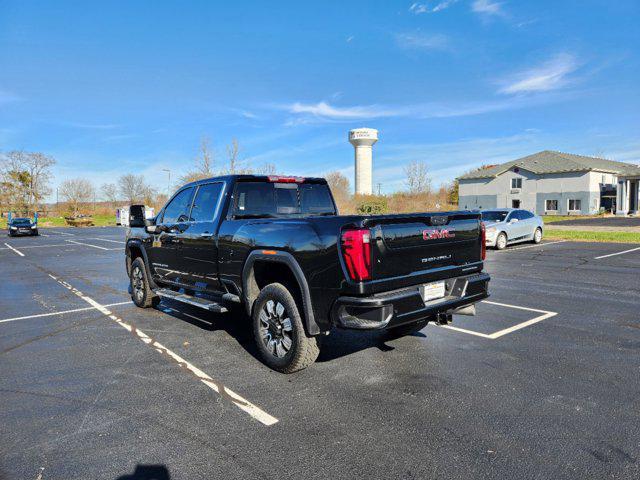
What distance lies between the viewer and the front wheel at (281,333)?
4.05m

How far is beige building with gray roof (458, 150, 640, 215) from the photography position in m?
47.5

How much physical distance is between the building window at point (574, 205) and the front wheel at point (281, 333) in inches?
2102

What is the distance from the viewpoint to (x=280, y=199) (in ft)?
18.5

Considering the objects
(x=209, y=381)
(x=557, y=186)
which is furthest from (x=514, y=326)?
(x=557, y=186)

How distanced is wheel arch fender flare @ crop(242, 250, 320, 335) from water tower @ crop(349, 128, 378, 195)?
280ft

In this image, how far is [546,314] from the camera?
654 centimetres

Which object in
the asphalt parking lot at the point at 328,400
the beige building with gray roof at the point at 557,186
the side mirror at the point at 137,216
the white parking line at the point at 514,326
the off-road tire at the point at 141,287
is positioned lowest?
the asphalt parking lot at the point at 328,400

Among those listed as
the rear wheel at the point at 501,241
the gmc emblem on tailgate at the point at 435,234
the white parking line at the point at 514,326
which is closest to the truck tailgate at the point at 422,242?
the gmc emblem on tailgate at the point at 435,234

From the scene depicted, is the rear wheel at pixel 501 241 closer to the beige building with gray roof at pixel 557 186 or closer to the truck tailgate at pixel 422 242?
the truck tailgate at pixel 422 242

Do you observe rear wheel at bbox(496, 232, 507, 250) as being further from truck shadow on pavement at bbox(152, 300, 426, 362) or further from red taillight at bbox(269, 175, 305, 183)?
red taillight at bbox(269, 175, 305, 183)

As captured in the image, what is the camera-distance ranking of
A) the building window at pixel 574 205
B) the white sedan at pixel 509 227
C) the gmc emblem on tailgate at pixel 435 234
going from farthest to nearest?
the building window at pixel 574 205 < the white sedan at pixel 509 227 < the gmc emblem on tailgate at pixel 435 234

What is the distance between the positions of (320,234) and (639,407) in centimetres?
295

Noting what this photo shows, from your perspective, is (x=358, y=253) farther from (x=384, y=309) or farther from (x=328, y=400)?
(x=328, y=400)

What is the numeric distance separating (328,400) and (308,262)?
1204 millimetres
